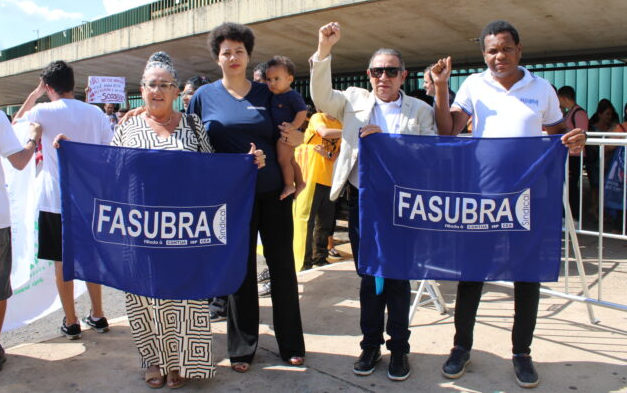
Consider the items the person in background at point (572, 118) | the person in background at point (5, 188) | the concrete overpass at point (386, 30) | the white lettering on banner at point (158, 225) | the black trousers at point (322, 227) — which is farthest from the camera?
the concrete overpass at point (386, 30)

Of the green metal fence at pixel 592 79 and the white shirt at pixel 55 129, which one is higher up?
the green metal fence at pixel 592 79

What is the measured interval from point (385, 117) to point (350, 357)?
1658 millimetres

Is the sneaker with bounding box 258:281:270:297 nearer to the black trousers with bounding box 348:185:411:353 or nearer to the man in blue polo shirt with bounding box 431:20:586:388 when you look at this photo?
the black trousers with bounding box 348:185:411:353

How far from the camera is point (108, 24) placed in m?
20.3

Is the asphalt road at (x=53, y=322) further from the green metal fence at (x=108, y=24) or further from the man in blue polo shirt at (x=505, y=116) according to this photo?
the green metal fence at (x=108, y=24)

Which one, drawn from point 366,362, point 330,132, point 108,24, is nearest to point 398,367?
point 366,362

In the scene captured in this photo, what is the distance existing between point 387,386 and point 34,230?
10.2 feet

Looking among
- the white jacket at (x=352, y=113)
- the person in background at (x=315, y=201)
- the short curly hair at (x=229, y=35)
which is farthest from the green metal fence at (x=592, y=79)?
the short curly hair at (x=229, y=35)

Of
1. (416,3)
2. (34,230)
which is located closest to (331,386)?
(34,230)

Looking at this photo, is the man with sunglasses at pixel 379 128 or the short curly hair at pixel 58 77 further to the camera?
the short curly hair at pixel 58 77

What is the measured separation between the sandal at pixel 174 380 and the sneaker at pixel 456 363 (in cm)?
165

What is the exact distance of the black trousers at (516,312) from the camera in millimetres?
3428

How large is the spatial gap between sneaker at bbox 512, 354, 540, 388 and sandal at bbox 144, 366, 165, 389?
7.18ft

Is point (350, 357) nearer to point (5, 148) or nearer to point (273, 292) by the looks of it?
point (273, 292)
